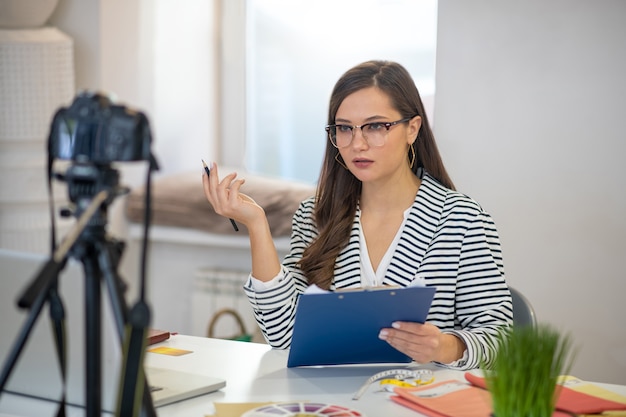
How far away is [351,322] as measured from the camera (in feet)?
4.91

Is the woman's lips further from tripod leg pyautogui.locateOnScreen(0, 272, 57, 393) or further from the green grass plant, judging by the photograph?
tripod leg pyautogui.locateOnScreen(0, 272, 57, 393)

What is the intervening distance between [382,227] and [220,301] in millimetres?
1647

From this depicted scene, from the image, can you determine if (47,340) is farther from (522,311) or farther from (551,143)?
(551,143)

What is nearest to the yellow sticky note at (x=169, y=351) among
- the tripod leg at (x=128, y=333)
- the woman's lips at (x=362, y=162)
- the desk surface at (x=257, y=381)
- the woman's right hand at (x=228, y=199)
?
the desk surface at (x=257, y=381)

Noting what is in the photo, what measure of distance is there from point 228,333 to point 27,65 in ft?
4.37

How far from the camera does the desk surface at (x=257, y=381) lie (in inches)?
54.1

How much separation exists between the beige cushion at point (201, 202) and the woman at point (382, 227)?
1.19 metres

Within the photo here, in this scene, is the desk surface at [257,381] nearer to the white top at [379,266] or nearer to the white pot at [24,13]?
the white top at [379,266]

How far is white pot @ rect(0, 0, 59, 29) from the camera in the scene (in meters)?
3.21

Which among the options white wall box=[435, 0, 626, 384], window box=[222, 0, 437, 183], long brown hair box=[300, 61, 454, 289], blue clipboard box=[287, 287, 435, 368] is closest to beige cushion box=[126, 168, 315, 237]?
window box=[222, 0, 437, 183]

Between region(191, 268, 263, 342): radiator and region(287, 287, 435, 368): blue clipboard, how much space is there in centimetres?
182

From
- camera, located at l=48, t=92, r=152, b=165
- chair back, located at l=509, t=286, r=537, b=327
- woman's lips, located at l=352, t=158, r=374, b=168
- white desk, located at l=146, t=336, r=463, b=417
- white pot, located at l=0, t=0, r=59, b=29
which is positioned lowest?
white desk, located at l=146, t=336, r=463, b=417

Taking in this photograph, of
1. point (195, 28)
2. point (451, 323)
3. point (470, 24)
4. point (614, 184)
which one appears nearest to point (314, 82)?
point (195, 28)

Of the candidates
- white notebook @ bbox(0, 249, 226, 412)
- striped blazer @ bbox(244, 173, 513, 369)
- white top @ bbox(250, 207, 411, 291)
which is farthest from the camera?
white top @ bbox(250, 207, 411, 291)
